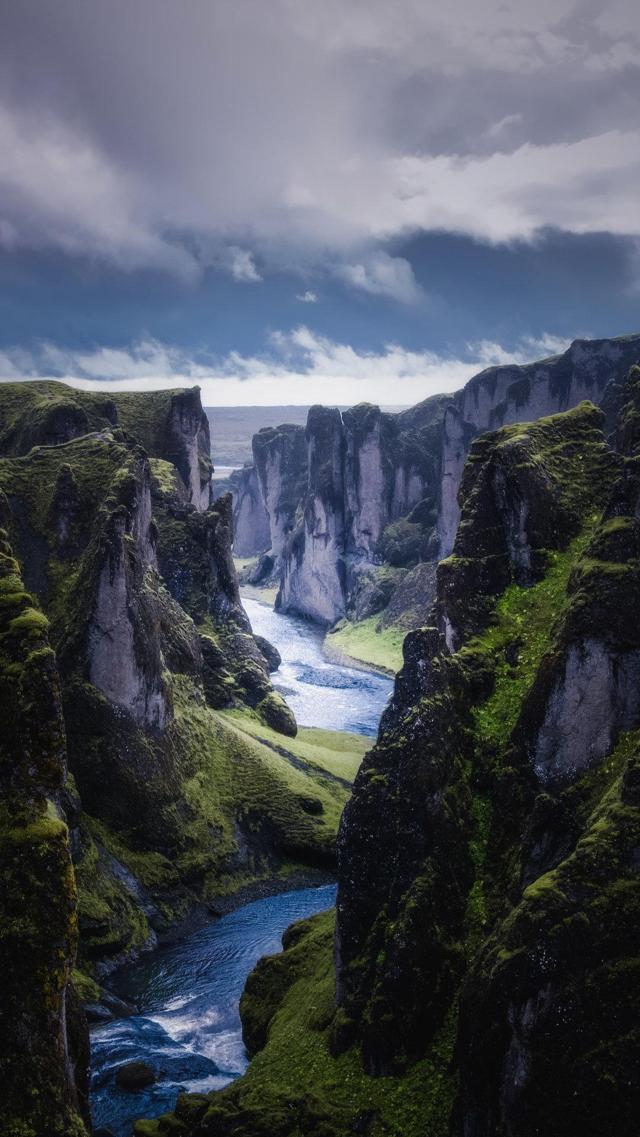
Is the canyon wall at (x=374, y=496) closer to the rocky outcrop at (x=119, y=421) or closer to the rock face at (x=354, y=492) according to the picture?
the rock face at (x=354, y=492)

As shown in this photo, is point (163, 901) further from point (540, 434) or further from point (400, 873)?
point (540, 434)

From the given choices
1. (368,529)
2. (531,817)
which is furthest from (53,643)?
(368,529)

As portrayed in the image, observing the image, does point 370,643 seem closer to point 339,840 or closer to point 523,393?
point 523,393

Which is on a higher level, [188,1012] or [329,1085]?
[329,1085]

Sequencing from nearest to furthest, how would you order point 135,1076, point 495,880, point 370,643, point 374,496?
point 495,880, point 135,1076, point 370,643, point 374,496

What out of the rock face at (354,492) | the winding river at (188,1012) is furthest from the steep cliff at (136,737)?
the rock face at (354,492)

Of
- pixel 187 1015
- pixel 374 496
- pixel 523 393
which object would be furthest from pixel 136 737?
pixel 374 496
